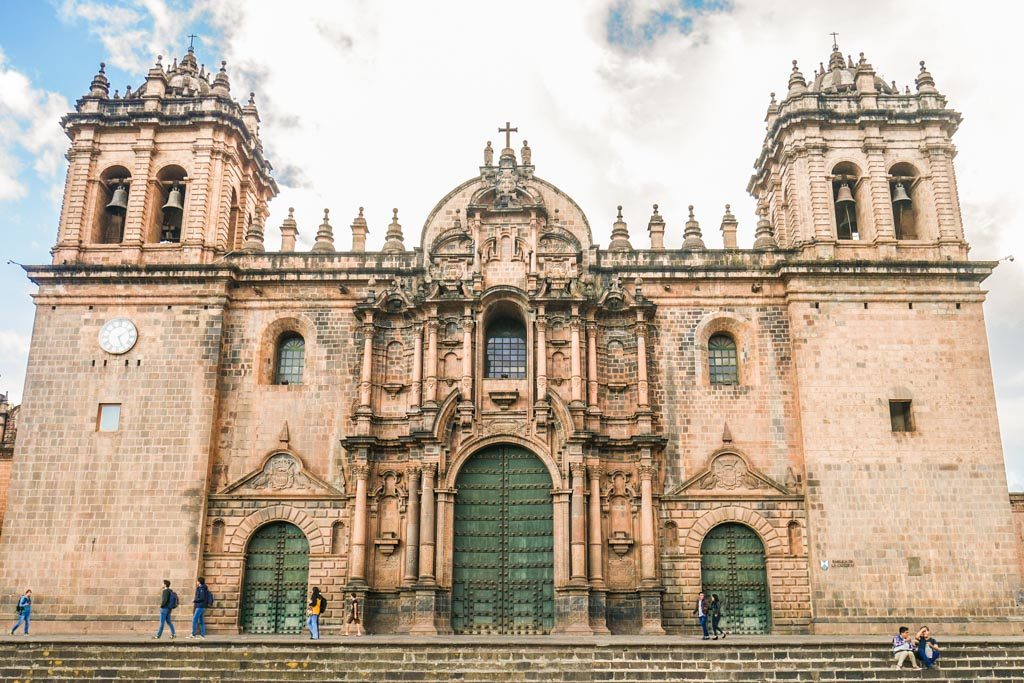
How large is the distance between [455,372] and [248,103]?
40.1 ft

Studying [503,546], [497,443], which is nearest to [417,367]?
[497,443]

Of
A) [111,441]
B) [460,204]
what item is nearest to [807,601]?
[460,204]

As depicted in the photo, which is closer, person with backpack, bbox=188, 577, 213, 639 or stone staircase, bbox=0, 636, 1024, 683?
stone staircase, bbox=0, 636, 1024, 683

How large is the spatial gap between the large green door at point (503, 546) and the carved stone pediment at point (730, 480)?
3.71m

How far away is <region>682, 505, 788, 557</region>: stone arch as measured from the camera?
24.1 m

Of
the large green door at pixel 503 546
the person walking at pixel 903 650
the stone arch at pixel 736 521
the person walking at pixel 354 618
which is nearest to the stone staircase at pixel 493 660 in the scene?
the person walking at pixel 903 650

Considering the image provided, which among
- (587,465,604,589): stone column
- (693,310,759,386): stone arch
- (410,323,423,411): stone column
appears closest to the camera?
(587,465,604,589): stone column

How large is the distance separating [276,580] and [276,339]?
261 inches

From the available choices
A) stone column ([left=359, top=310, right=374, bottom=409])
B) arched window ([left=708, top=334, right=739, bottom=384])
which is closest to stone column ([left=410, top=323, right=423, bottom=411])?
stone column ([left=359, top=310, right=374, bottom=409])

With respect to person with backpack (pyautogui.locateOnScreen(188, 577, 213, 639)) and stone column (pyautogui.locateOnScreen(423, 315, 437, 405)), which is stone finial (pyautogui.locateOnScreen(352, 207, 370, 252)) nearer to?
stone column (pyautogui.locateOnScreen(423, 315, 437, 405))

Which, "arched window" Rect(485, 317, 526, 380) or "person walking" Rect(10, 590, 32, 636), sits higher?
"arched window" Rect(485, 317, 526, 380)

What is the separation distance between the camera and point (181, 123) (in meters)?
27.8


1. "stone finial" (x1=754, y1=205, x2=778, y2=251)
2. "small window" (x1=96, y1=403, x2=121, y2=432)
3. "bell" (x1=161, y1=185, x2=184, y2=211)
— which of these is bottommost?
"small window" (x1=96, y1=403, x2=121, y2=432)

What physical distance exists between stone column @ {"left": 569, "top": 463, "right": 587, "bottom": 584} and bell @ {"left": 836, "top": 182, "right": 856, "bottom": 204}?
11.0 meters
